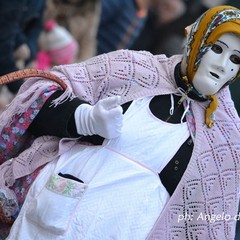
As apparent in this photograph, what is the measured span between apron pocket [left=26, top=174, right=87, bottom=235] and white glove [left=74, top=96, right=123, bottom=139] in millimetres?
133

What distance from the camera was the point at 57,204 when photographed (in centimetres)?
158

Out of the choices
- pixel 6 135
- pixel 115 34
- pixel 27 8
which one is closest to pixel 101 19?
pixel 115 34

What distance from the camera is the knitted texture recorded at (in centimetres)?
166

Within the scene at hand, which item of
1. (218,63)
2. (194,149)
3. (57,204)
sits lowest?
(57,204)

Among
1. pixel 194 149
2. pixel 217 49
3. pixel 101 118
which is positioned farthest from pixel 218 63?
pixel 101 118

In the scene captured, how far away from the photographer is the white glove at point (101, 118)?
60.6 inches

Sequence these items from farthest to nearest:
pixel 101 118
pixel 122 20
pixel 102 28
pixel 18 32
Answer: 1. pixel 102 28
2. pixel 122 20
3. pixel 18 32
4. pixel 101 118

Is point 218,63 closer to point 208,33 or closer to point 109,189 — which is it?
point 208,33

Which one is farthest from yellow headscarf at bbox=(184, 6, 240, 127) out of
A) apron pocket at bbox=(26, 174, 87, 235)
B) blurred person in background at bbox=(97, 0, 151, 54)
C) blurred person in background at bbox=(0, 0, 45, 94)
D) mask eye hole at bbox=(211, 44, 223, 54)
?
blurred person in background at bbox=(97, 0, 151, 54)

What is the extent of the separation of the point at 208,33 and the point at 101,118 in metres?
0.35

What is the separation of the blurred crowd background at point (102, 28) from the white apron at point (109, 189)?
4.85 ft

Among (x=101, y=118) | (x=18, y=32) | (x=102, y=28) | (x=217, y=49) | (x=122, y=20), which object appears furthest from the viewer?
(x=102, y=28)

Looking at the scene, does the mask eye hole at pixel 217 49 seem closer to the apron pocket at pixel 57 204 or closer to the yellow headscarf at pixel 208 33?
the yellow headscarf at pixel 208 33

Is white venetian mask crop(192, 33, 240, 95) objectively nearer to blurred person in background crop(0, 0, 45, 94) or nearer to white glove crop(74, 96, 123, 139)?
white glove crop(74, 96, 123, 139)
